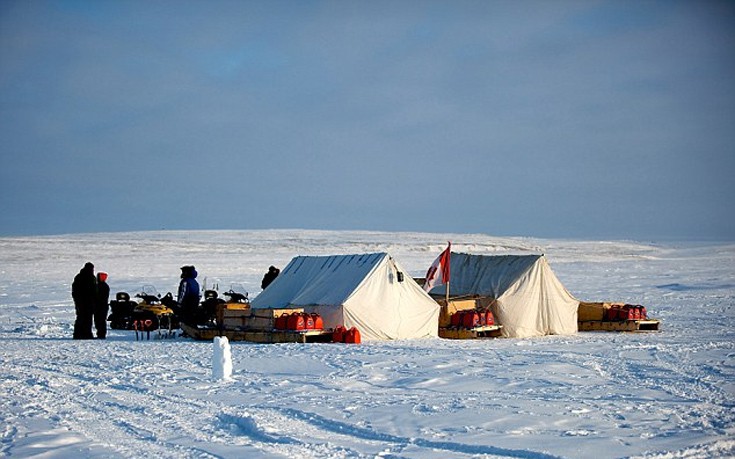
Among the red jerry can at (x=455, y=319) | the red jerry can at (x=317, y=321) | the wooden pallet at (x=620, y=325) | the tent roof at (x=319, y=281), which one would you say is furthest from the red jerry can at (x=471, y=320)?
the wooden pallet at (x=620, y=325)

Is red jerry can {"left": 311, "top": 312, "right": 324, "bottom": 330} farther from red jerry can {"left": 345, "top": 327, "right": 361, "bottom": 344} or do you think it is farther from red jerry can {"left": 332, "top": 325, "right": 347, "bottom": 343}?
red jerry can {"left": 345, "top": 327, "right": 361, "bottom": 344}

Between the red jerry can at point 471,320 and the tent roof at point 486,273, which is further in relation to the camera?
the tent roof at point 486,273

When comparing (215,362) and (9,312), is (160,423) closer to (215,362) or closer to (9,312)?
(215,362)

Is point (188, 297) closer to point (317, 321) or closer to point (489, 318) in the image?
point (317, 321)

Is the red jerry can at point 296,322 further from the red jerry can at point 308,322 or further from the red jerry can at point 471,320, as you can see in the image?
the red jerry can at point 471,320

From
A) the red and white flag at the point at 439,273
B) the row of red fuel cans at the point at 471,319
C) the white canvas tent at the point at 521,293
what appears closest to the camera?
the row of red fuel cans at the point at 471,319

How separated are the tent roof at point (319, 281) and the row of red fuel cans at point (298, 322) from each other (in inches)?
25.5

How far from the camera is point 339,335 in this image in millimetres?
17984

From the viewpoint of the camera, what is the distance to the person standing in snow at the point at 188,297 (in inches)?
777

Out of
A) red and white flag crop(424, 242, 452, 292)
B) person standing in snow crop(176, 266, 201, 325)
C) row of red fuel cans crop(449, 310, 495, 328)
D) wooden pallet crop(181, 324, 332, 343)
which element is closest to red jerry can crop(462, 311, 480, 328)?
row of red fuel cans crop(449, 310, 495, 328)

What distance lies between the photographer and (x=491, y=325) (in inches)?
796

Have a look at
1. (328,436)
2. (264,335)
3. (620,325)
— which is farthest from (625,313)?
(328,436)

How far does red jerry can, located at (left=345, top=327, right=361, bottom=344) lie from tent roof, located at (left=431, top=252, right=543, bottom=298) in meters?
4.40

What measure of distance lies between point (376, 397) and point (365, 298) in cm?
737
